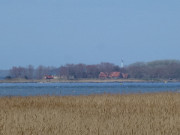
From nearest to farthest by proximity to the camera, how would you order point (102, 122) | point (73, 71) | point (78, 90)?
1. point (102, 122)
2. point (78, 90)
3. point (73, 71)

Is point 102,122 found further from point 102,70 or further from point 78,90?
point 102,70

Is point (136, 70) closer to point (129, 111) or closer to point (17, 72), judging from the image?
point (17, 72)

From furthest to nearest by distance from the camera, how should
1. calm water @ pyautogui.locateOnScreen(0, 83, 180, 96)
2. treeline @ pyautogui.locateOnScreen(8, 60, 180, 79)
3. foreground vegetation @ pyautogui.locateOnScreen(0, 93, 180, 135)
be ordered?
treeline @ pyautogui.locateOnScreen(8, 60, 180, 79) → calm water @ pyautogui.locateOnScreen(0, 83, 180, 96) → foreground vegetation @ pyautogui.locateOnScreen(0, 93, 180, 135)

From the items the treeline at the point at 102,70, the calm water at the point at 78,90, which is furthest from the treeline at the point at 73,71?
the calm water at the point at 78,90

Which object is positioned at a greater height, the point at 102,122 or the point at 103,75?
the point at 103,75

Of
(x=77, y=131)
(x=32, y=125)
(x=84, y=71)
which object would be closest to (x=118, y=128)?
(x=77, y=131)

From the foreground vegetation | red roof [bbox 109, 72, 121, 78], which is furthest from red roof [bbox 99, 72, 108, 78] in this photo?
the foreground vegetation

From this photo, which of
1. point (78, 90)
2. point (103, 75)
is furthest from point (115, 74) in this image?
point (78, 90)

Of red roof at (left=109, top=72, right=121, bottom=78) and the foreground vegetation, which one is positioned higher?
red roof at (left=109, top=72, right=121, bottom=78)

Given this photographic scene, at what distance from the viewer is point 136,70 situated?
12075 cm

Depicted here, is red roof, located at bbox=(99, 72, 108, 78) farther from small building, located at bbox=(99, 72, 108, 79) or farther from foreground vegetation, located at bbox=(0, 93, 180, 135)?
foreground vegetation, located at bbox=(0, 93, 180, 135)

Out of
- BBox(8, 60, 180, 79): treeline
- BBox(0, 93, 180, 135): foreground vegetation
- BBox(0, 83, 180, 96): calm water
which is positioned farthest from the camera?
BBox(8, 60, 180, 79): treeline

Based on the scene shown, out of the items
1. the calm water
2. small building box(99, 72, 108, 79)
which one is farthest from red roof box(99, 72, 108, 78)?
the calm water

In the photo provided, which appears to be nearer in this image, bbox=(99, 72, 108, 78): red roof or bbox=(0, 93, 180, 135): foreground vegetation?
bbox=(0, 93, 180, 135): foreground vegetation
